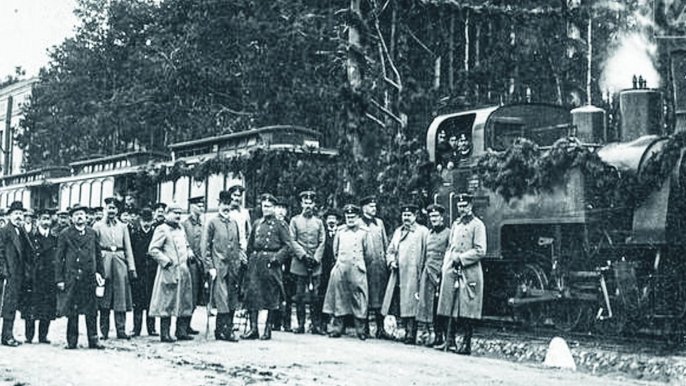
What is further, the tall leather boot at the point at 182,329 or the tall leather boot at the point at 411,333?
the tall leather boot at the point at 411,333

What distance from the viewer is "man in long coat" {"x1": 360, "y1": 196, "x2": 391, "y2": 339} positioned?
478 inches

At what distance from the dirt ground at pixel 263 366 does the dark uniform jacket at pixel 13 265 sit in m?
0.58

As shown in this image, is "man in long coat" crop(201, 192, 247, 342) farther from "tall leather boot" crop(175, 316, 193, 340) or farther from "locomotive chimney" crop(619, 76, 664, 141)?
"locomotive chimney" crop(619, 76, 664, 141)

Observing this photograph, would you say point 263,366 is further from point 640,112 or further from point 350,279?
point 640,112

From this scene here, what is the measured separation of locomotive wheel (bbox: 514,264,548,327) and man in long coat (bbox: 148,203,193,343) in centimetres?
453

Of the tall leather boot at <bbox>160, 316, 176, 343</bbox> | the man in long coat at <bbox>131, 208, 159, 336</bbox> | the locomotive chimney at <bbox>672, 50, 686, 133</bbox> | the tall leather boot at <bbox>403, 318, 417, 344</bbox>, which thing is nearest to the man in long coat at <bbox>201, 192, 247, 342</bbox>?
the tall leather boot at <bbox>160, 316, 176, 343</bbox>

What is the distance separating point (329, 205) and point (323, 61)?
1068cm

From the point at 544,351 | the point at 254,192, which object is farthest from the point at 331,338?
the point at 254,192

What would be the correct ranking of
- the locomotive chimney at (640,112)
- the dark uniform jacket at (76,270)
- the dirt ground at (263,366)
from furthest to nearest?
the locomotive chimney at (640,112) < the dark uniform jacket at (76,270) < the dirt ground at (263,366)

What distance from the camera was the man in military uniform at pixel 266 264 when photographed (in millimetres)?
11219

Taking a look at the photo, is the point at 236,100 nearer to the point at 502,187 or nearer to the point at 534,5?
the point at 534,5

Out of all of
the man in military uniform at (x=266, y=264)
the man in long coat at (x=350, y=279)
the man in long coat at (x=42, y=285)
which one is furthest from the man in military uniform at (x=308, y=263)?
the man in long coat at (x=42, y=285)

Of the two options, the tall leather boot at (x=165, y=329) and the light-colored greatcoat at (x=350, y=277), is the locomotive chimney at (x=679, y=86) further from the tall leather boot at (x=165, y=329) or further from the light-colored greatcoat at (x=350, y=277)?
the tall leather boot at (x=165, y=329)

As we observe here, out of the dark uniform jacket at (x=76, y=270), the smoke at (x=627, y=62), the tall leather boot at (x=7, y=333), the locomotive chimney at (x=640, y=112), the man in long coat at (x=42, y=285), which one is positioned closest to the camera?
the dark uniform jacket at (x=76, y=270)
